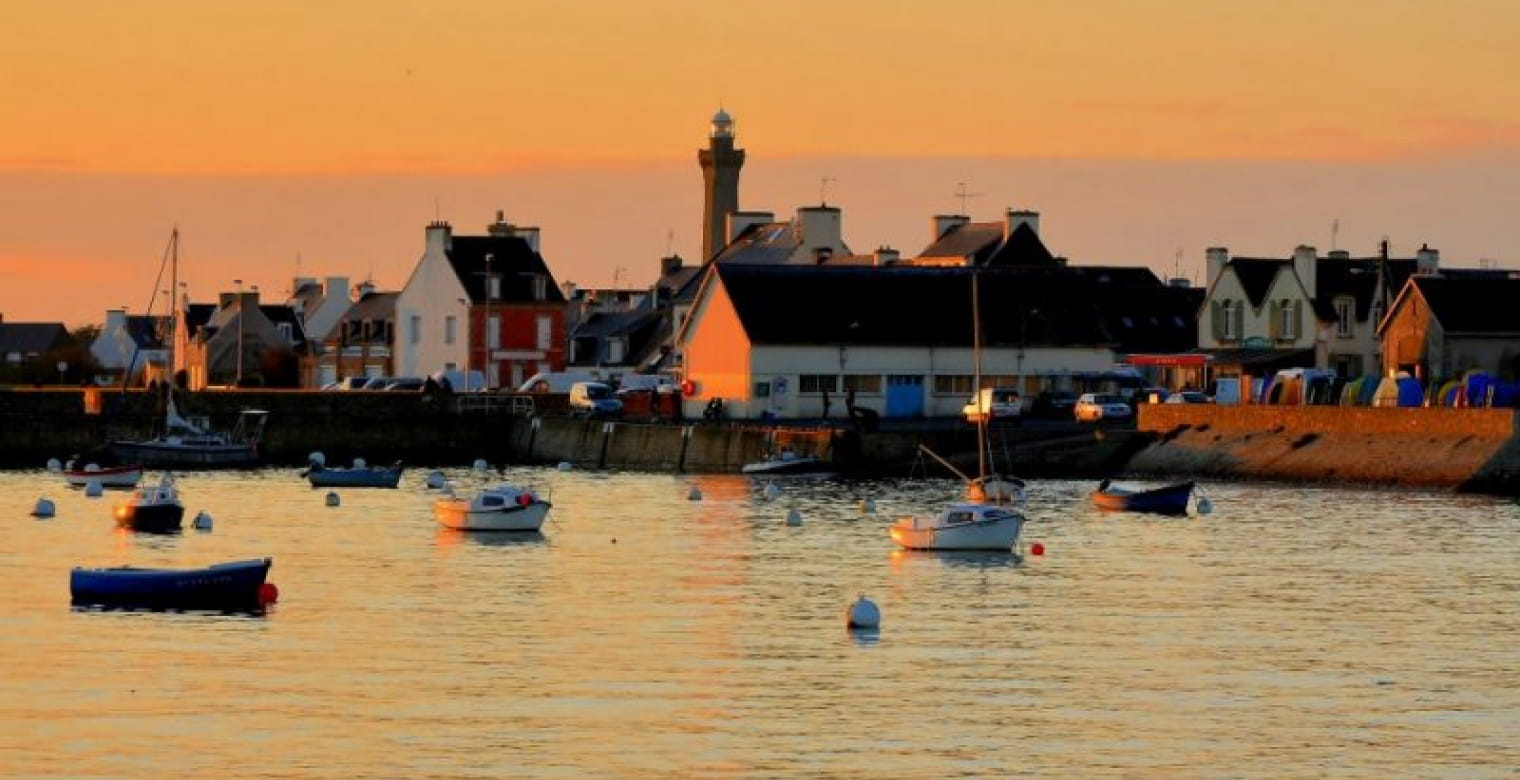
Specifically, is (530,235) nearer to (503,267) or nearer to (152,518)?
(503,267)

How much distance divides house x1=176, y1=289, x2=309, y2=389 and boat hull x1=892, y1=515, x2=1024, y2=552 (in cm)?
9938

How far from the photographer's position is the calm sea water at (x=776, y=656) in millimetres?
45562

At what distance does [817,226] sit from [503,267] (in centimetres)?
1718

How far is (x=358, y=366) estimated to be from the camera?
Result: 17088 centimetres

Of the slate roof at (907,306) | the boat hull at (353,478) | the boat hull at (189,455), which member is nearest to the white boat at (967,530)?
the boat hull at (353,478)

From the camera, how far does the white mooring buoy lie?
60.1 metres

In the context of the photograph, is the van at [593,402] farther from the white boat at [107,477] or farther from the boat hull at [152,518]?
the boat hull at [152,518]

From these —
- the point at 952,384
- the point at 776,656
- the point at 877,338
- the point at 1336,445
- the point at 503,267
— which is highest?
the point at 503,267

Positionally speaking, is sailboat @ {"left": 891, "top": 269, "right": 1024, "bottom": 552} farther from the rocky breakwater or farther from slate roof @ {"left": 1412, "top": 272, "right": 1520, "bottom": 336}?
slate roof @ {"left": 1412, "top": 272, "right": 1520, "bottom": 336}

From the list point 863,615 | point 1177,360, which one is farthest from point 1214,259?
point 863,615

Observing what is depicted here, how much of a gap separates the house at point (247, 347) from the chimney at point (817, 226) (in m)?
32.0

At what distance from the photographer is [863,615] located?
197 feet

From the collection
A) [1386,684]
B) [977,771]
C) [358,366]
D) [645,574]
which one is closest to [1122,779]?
[977,771]

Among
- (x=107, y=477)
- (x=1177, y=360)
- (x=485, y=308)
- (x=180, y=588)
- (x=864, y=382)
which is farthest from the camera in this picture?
(x=485, y=308)
